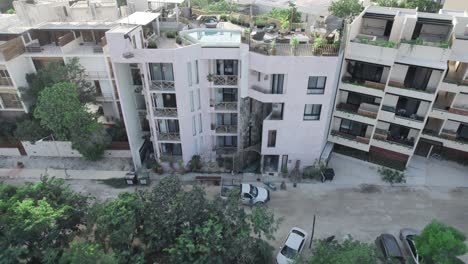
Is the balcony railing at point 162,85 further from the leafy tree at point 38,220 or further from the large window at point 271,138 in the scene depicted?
the leafy tree at point 38,220

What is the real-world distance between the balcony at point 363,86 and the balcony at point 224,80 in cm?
1121

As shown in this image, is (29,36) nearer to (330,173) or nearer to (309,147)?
(309,147)

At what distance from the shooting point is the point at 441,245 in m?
20.8

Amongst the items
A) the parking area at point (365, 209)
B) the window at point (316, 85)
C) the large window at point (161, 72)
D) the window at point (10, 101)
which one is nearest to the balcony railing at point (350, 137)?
the parking area at point (365, 209)

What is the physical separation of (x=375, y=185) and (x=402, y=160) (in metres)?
4.54

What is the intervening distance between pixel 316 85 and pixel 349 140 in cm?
898

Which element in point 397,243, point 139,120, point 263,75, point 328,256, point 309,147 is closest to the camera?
point 328,256

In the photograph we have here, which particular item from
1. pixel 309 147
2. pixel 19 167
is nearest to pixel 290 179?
pixel 309 147

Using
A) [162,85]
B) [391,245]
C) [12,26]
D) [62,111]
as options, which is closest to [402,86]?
[391,245]

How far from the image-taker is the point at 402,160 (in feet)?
112

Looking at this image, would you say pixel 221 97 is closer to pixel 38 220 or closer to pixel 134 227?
pixel 134 227

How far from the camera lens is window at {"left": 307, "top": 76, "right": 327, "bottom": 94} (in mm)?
28203

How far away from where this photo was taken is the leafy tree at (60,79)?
34.0 meters

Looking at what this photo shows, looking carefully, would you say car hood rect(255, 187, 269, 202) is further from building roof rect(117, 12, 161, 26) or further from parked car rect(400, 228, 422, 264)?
building roof rect(117, 12, 161, 26)
